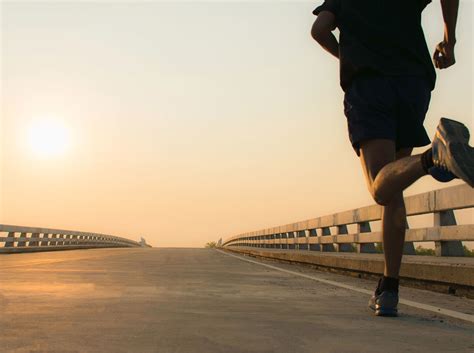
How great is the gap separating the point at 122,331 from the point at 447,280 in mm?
3894

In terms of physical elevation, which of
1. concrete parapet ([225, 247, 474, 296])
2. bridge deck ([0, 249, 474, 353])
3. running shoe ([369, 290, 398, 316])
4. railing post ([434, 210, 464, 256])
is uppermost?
railing post ([434, 210, 464, 256])

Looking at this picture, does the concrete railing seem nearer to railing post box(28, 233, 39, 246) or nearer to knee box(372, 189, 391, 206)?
railing post box(28, 233, 39, 246)

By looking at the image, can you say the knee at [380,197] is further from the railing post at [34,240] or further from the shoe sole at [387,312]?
the railing post at [34,240]

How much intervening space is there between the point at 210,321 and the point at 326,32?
234 cm

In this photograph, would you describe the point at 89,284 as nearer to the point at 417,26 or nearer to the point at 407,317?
the point at 407,317

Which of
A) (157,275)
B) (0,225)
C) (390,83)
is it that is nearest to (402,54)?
(390,83)

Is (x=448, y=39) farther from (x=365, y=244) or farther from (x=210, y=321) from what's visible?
(x=365, y=244)

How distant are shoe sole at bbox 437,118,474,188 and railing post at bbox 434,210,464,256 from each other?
3910 mm

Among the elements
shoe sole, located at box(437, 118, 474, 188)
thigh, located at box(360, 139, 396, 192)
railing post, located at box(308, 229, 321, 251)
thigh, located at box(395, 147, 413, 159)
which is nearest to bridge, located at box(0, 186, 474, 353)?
shoe sole, located at box(437, 118, 474, 188)

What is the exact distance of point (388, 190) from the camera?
14.1 feet

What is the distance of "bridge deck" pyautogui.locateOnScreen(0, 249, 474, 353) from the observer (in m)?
3.44

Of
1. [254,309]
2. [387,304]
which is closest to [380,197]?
[387,304]

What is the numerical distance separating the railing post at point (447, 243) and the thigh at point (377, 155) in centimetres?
300

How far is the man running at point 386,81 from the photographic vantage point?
4.66 meters
